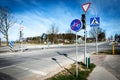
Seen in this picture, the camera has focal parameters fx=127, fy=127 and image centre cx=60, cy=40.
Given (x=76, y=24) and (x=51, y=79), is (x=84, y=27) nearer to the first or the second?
(x=76, y=24)

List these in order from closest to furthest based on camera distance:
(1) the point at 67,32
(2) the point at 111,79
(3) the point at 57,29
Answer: (2) the point at 111,79, (3) the point at 57,29, (1) the point at 67,32

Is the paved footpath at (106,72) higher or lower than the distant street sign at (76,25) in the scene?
lower

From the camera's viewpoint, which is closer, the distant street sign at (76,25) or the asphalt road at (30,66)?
the distant street sign at (76,25)

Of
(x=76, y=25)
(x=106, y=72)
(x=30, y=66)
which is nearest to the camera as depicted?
(x=76, y=25)

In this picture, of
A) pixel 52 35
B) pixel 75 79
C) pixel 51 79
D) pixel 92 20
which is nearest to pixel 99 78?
pixel 75 79

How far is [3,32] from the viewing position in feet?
141

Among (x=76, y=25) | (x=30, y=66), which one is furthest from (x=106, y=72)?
(x=30, y=66)

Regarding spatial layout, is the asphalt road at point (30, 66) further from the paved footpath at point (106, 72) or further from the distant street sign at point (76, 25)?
the distant street sign at point (76, 25)

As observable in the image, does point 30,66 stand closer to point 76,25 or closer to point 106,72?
point 76,25

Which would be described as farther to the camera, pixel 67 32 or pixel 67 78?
pixel 67 32

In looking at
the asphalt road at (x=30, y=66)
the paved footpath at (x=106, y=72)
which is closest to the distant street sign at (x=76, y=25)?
the paved footpath at (x=106, y=72)

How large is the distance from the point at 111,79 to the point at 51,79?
113 inches

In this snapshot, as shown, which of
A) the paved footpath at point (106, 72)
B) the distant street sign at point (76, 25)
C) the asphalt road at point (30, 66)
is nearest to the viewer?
the distant street sign at point (76, 25)

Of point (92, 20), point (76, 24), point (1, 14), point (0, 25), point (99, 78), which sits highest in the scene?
point (1, 14)
